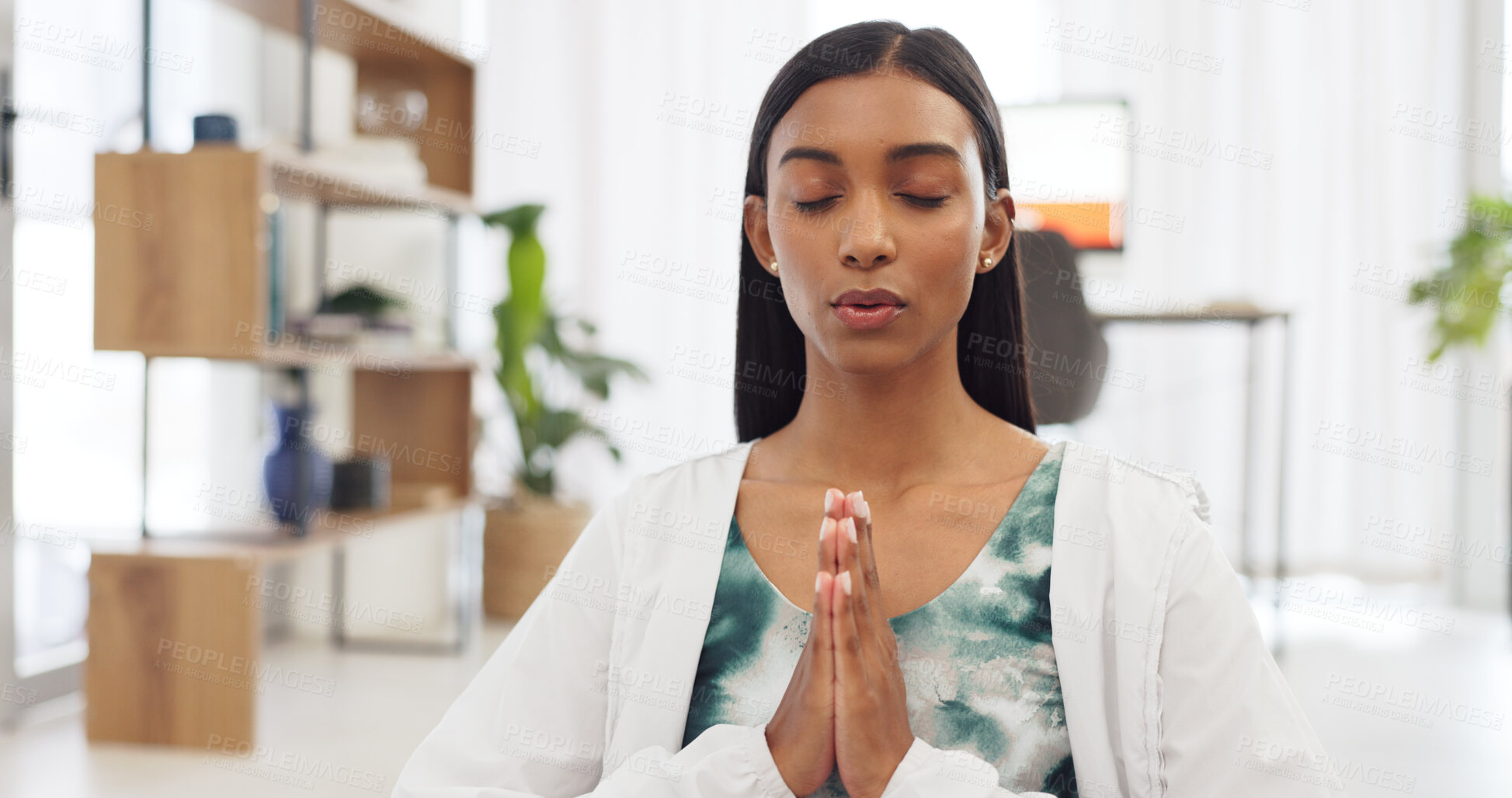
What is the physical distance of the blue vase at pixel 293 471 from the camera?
253cm

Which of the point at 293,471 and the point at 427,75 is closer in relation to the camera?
the point at 293,471

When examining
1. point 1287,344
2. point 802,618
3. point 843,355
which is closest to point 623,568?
point 802,618

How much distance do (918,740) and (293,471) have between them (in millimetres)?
2047

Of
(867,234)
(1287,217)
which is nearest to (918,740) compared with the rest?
(867,234)

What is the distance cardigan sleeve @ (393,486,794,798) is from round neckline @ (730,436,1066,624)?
0.11 metres

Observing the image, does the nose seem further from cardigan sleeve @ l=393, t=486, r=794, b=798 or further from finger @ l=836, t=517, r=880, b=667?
cardigan sleeve @ l=393, t=486, r=794, b=798

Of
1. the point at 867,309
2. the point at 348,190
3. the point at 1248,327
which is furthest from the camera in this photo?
A: the point at 1248,327

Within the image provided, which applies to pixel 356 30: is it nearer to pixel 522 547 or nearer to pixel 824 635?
pixel 522 547

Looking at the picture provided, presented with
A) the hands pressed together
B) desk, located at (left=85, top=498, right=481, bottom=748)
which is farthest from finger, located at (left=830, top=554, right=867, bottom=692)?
desk, located at (left=85, top=498, right=481, bottom=748)

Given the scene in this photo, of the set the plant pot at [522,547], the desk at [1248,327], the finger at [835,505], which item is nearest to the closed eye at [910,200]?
the finger at [835,505]

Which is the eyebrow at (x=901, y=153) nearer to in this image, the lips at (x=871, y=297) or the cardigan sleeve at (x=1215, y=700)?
the lips at (x=871, y=297)

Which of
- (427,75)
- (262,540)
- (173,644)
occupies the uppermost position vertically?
(427,75)

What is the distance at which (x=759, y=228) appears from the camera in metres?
1.06

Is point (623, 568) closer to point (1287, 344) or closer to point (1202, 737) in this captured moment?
point (1202, 737)
